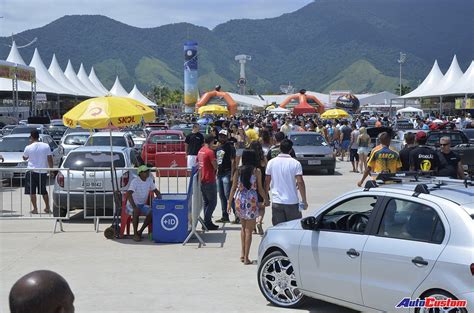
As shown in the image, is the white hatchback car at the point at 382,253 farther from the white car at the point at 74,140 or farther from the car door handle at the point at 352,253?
the white car at the point at 74,140

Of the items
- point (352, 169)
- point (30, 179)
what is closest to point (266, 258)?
point (30, 179)

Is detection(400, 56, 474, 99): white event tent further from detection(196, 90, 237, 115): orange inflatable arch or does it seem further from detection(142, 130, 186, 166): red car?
detection(142, 130, 186, 166): red car

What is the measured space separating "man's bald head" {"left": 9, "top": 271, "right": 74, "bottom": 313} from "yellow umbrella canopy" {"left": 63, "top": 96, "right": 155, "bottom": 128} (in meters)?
9.08

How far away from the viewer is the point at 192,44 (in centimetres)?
11100

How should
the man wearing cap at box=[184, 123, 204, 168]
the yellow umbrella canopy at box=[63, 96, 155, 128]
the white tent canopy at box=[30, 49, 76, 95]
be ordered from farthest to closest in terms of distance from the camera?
the white tent canopy at box=[30, 49, 76, 95], the man wearing cap at box=[184, 123, 204, 168], the yellow umbrella canopy at box=[63, 96, 155, 128]

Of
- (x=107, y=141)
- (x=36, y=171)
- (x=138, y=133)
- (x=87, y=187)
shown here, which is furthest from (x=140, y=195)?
(x=138, y=133)

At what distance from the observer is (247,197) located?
31.9 ft

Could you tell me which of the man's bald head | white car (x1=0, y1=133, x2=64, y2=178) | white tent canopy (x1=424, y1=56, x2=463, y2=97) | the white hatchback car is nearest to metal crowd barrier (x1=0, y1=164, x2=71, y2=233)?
white car (x1=0, y1=133, x2=64, y2=178)

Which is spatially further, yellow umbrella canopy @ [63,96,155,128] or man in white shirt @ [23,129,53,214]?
man in white shirt @ [23,129,53,214]

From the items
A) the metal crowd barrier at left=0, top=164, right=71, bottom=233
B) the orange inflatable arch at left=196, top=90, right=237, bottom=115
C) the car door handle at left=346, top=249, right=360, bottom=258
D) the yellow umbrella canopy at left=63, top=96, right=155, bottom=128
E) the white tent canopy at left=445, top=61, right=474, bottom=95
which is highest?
the white tent canopy at left=445, top=61, right=474, bottom=95

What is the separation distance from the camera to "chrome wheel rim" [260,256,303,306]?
24.9 ft

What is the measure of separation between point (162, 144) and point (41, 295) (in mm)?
23367

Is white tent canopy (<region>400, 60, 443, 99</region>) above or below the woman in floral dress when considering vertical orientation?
above

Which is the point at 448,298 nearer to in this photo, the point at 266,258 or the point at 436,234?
the point at 436,234
